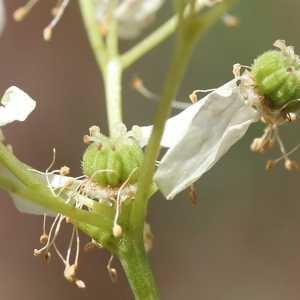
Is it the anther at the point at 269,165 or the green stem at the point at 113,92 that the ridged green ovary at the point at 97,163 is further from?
the anther at the point at 269,165

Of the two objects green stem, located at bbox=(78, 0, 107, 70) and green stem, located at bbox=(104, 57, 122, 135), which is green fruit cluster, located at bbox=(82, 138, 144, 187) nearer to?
green stem, located at bbox=(104, 57, 122, 135)

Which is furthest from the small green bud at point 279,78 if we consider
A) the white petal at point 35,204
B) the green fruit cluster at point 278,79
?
the white petal at point 35,204

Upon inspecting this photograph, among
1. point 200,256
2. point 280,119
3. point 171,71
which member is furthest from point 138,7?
point 200,256

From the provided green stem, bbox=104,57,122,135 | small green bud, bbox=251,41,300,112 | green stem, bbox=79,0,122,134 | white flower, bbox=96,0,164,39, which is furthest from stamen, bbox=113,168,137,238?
white flower, bbox=96,0,164,39

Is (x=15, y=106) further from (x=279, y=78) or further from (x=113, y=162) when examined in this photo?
(x=279, y=78)

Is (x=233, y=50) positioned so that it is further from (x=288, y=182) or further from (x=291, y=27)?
(x=288, y=182)

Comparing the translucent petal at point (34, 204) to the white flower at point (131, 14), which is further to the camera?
the white flower at point (131, 14)

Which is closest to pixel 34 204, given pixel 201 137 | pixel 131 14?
pixel 201 137
